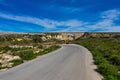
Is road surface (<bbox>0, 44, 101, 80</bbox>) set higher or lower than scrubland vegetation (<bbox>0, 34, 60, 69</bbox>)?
higher

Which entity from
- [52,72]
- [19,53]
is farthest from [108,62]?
[19,53]

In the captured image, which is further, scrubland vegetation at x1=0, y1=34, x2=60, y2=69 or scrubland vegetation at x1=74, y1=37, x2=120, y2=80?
scrubland vegetation at x1=0, y1=34, x2=60, y2=69

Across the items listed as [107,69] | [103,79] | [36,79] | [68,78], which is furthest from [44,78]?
[107,69]

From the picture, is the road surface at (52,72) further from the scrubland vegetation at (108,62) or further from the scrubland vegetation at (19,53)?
the scrubland vegetation at (19,53)

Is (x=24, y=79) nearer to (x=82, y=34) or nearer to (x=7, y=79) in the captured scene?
(x=7, y=79)

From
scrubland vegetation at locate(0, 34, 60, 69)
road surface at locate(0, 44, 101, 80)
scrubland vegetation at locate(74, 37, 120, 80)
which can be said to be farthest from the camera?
scrubland vegetation at locate(0, 34, 60, 69)

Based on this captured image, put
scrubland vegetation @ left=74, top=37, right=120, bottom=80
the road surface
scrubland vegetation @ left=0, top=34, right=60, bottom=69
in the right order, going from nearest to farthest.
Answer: the road surface → scrubland vegetation @ left=74, top=37, right=120, bottom=80 → scrubland vegetation @ left=0, top=34, right=60, bottom=69

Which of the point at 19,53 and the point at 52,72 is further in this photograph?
the point at 19,53

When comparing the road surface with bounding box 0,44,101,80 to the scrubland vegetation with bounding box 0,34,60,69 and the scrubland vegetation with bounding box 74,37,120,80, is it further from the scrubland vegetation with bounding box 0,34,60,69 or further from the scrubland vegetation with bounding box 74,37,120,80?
the scrubland vegetation with bounding box 0,34,60,69

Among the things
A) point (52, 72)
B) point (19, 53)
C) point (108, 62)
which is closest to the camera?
point (52, 72)

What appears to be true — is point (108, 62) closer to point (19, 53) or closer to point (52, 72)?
point (52, 72)

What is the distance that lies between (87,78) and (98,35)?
15375cm

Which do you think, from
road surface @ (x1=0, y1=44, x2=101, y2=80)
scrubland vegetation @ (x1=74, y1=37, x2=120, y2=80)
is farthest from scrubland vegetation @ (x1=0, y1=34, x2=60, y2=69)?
scrubland vegetation @ (x1=74, y1=37, x2=120, y2=80)

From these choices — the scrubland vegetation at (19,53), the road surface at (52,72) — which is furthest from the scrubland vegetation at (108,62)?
the scrubland vegetation at (19,53)
